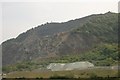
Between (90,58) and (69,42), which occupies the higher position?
(69,42)

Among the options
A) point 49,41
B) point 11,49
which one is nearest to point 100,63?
point 49,41

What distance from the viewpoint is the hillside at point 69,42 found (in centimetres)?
5678

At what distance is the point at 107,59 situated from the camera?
45.7 metres

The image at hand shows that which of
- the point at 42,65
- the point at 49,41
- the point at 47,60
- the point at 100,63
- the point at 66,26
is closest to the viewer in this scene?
the point at 100,63

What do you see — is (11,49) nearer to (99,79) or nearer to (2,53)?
(2,53)

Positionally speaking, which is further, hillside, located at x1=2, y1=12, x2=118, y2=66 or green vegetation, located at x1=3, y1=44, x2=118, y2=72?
hillside, located at x1=2, y1=12, x2=118, y2=66

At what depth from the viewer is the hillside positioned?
56781mm

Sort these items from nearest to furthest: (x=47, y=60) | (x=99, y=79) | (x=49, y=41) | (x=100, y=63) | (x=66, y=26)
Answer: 1. (x=99, y=79)
2. (x=100, y=63)
3. (x=47, y=60)
4. (x=49, y=41)
5. (x=66, y=26)

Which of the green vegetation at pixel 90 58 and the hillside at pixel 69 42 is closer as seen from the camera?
the green vegetation at pixel 90 58

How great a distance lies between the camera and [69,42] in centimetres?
5753

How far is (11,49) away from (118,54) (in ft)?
93.0

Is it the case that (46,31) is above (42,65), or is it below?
above

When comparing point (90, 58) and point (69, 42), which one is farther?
point (69, 42)

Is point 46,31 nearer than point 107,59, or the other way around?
point 107,59
